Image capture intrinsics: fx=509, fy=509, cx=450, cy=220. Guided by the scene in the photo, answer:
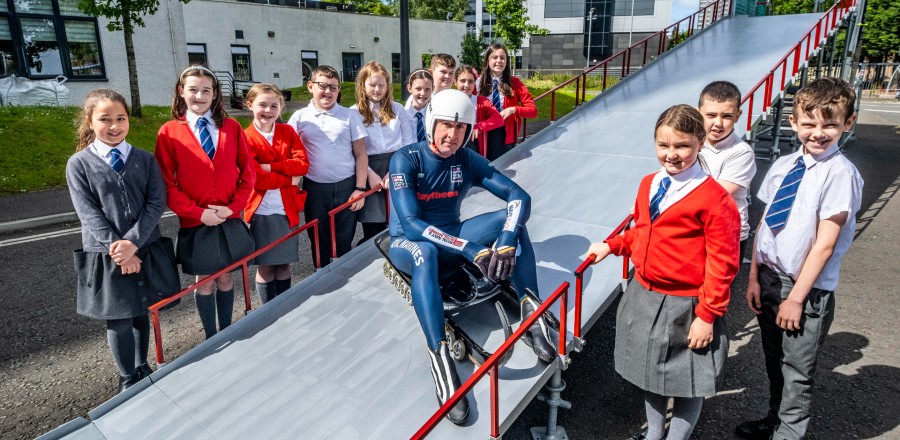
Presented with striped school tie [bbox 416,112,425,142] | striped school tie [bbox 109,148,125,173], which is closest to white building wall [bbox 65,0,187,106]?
striped school tie [bbox 416,112,425,142]

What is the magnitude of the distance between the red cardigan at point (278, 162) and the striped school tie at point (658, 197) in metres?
2.76

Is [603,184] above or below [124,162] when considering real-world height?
below

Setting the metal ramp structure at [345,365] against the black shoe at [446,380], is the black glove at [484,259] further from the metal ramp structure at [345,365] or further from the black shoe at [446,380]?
the metal ramp structure at [345,365]

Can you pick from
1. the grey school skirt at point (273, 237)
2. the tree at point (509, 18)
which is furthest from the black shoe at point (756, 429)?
the tree at point (509, 18)

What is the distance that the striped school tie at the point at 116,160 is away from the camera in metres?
3.30

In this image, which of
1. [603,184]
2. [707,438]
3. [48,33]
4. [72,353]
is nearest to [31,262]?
[72,353]

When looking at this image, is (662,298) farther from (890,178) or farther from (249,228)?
(890,178)

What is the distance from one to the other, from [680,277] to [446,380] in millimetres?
1376

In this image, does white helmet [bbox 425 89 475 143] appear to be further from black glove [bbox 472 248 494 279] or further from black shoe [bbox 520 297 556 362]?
black shoe [bbox 520 297 556 362]

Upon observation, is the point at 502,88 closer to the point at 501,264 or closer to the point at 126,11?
the point at 501,264

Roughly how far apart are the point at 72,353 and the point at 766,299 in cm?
550

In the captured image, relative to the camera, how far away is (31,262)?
6684mm

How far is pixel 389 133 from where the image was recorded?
16.2 feet

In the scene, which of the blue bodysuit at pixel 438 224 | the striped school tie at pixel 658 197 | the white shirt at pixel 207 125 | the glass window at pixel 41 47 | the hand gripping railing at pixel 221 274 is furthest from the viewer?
the glass window at pixel 41 47
